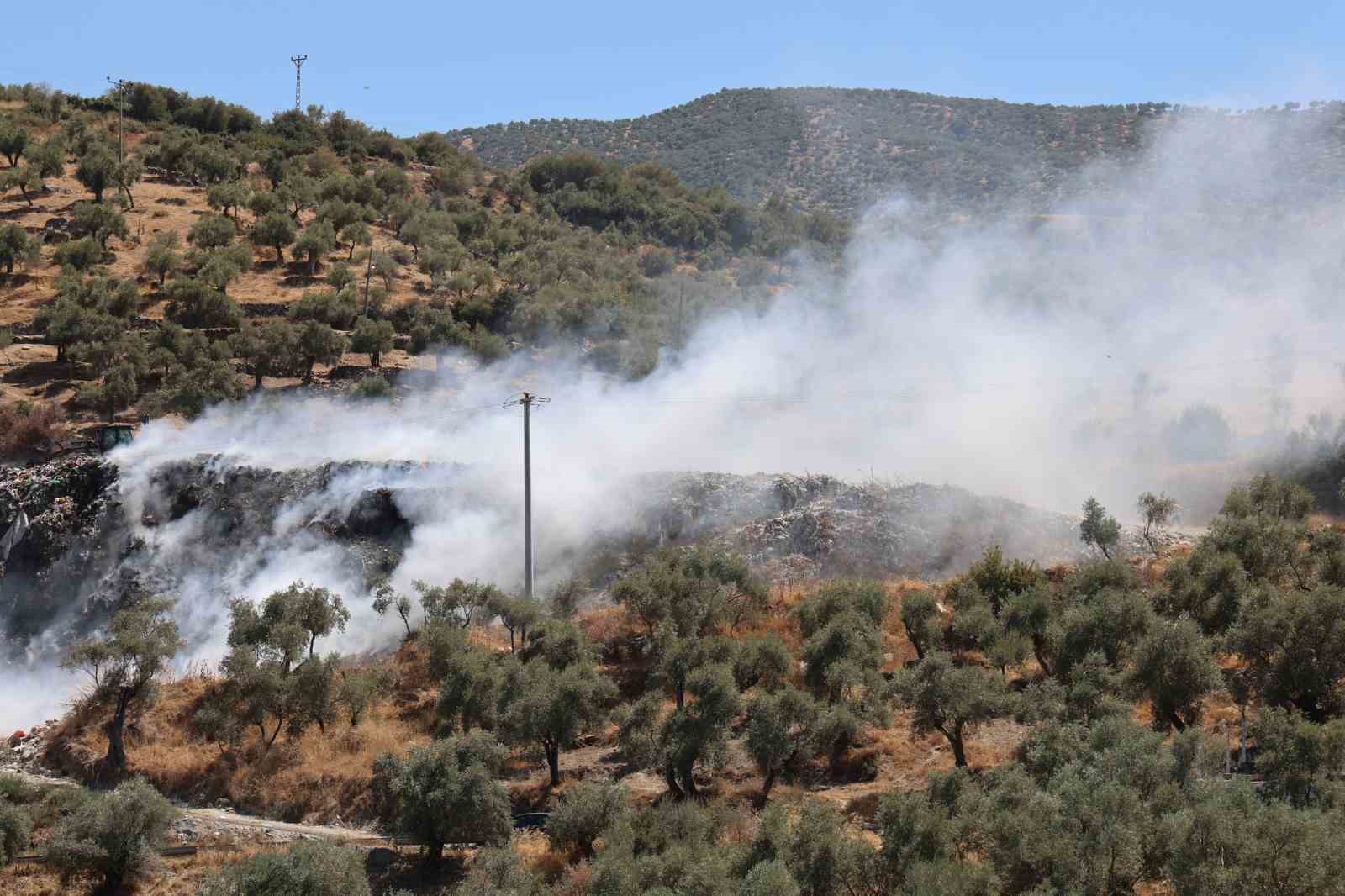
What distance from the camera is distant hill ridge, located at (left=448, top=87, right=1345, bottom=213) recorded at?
3713 inches

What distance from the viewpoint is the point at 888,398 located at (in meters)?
49.9

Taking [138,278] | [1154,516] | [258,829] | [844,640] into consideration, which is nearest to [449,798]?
[258,829]

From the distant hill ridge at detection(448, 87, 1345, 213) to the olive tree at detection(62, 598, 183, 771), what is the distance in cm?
7100

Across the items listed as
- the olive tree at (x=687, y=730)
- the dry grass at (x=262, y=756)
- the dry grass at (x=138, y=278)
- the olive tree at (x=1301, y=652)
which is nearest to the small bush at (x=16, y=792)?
the dry grass at (x=262, y=756)

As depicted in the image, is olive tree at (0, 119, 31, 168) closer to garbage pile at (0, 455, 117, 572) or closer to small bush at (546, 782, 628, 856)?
garbage pile at (0, 455, 117, 572)

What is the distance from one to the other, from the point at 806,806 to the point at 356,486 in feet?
69.7

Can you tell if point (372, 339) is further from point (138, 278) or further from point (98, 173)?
point (98, 173)

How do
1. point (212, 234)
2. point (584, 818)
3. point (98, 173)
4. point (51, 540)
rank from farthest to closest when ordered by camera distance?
1. point (98, 173)
2. point (212, 234)
3. point (51, 540)
4. point (584, 818)

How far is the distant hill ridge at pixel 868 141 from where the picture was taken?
309 ft

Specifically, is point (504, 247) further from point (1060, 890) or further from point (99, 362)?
point (1060, 890)

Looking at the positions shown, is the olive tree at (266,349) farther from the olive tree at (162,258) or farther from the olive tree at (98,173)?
the olive tree at (98,173)

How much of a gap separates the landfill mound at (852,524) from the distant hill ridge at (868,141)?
183 feet

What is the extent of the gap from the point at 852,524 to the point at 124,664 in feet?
60.1

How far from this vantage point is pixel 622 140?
117750 millimetres
